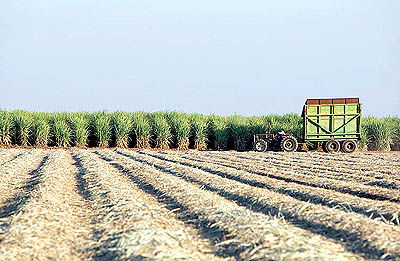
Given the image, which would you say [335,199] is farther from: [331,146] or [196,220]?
[331,146]

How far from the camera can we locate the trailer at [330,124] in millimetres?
17219

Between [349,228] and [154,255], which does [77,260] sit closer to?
[154,255]

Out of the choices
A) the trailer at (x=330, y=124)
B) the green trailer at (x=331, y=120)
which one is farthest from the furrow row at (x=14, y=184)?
the green trailer at (x=331, y=120)

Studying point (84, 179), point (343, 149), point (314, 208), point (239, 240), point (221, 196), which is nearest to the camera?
point (239, 240)

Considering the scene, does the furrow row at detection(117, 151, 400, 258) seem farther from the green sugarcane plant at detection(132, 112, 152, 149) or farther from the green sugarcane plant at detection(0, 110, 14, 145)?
the green sugarcane plant at detection(0, 110, 14, 145)

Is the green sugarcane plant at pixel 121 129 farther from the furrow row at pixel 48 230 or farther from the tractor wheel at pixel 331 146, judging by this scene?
the furrow row at pixel 48 230

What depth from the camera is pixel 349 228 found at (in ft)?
13.1

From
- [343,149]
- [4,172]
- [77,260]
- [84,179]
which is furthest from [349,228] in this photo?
[343,149]

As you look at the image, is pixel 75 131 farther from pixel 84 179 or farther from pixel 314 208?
pixel 314 208

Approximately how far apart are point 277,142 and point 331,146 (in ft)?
6.97

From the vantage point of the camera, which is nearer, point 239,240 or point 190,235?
point 239,240

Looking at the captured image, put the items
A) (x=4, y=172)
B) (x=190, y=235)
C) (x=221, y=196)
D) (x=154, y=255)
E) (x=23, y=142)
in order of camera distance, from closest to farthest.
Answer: (x=154, y=255) < (x=190, y=235) < (x=221, y=196) < (x=4, y=172) < (x=23, y=142)

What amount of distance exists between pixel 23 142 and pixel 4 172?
42.1 ft

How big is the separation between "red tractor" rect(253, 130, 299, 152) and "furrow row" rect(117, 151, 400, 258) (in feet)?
37.3
